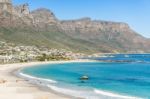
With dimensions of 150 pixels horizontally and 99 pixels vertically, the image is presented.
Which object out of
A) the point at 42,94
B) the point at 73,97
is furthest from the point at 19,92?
the point at 73,97

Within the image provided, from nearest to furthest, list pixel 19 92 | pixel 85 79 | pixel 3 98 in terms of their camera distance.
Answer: pixel 3 98
pixel 19 92
pixel 85 79

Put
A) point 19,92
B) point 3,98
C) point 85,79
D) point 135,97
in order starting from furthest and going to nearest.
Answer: point 85,79 → point 19,92 → point 135,97 → point 3,98

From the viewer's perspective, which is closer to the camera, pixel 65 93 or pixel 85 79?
pixel 65 93

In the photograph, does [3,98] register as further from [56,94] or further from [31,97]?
[56,94]

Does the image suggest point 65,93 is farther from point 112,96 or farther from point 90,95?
point 112,96

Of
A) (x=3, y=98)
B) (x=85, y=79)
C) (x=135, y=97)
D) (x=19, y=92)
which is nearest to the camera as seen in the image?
(x=3, y=98)

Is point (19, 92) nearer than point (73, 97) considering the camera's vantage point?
No

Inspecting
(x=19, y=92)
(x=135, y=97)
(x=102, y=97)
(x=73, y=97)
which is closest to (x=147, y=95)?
(x=135, y=97)
